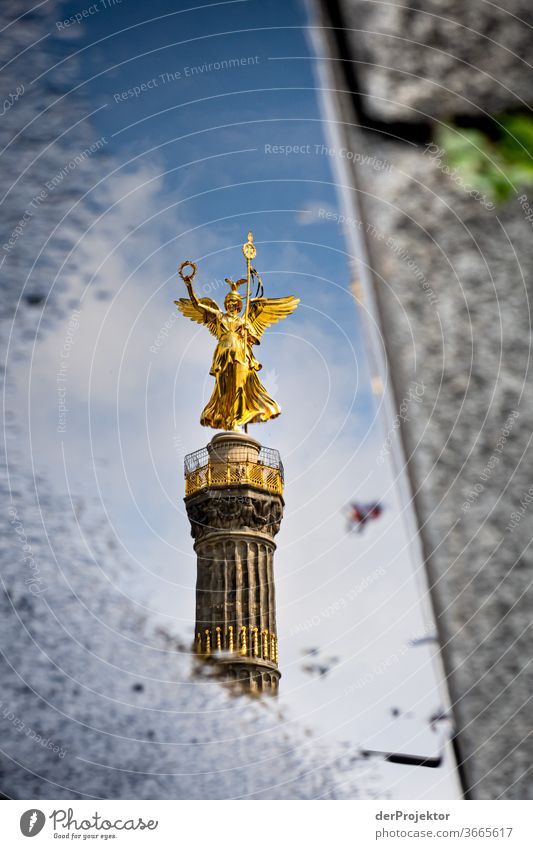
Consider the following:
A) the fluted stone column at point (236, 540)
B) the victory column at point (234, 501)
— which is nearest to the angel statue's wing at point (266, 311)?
the victory column at point (234, 501)

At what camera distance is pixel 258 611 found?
16.7 metres

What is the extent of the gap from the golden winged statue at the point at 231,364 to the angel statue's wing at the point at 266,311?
0.47 ft

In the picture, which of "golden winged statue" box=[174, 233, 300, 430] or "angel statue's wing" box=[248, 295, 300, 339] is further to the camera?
"angel statue's wing" box=[248, 295, 300, 339]

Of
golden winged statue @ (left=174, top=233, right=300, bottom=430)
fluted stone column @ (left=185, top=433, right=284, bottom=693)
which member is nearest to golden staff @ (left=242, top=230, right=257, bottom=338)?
golden winged statue @ (left=174, top=233, right=300, bottom=430)

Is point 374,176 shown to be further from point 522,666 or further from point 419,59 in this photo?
point 522,666

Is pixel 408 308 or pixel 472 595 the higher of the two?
pixel 408 308

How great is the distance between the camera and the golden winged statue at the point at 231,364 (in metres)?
17.6

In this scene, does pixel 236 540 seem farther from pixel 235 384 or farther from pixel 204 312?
pixel 204 312

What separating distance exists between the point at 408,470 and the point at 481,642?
17 centimetres

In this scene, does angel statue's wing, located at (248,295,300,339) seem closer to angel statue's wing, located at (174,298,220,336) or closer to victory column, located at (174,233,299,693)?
victory column, located at (174,233,299,693)

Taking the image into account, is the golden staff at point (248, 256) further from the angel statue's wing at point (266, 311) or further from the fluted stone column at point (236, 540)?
the fluted stone column at point (236, 540)

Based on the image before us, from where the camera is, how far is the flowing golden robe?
17547mm

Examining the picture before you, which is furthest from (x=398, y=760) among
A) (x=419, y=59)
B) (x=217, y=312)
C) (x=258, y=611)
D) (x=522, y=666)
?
(x=217, y=312)

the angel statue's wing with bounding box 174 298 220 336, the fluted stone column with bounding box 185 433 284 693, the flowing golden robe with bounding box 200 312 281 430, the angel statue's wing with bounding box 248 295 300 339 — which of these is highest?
the angel statue's wing with bounding box 248 295 300 339
